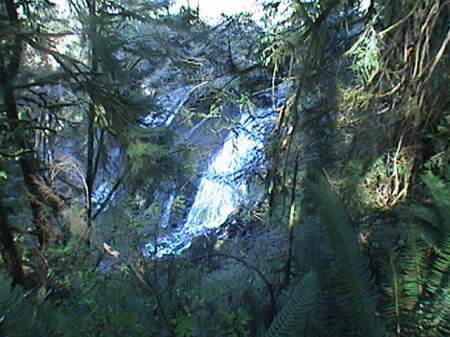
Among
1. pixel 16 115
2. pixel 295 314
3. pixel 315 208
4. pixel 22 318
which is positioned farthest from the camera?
pixel 16 115

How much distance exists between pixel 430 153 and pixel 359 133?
51 centimetres

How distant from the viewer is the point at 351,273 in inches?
76.3

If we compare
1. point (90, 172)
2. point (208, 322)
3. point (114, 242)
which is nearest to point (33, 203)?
point (114, 242)

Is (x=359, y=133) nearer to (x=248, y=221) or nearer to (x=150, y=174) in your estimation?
(x=150, y=174)

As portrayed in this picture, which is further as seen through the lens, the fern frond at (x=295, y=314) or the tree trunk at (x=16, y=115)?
the tree trunk at (x=16, y=115)

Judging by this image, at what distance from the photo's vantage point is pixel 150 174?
6047 millimetres

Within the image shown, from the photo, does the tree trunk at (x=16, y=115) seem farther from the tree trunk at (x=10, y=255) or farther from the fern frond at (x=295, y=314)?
the fern frond at (x=295, y=314)

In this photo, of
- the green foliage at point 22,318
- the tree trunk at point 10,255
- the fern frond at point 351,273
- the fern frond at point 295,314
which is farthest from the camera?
the tree trunk at point 10,255

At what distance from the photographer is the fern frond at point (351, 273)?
186cm

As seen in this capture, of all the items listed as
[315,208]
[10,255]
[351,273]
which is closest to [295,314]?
[351,273]

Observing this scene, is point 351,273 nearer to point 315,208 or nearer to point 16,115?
point 315,208

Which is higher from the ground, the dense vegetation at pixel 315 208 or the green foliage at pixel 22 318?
the dense vegetation at pixel 315 208

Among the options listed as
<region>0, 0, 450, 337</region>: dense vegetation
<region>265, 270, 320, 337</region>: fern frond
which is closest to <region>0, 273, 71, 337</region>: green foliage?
<region>0, 0, 450, 337</region>: dense vegetation

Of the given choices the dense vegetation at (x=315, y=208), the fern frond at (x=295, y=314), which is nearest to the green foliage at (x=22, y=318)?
the dense vegetation at (x=315, y=208)
